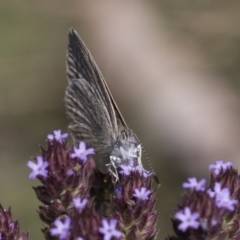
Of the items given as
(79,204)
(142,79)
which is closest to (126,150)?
(79,204)

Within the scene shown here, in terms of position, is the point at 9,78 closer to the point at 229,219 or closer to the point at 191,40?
the point at 191,40

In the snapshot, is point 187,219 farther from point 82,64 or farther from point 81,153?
point 82,64

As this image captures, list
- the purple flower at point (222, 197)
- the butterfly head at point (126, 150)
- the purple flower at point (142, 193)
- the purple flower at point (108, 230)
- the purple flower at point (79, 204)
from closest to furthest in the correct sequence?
the purple flower at point (108, 230)
the purple flower at point (79, 204)
the purple flower at point (222, 197)
the purple flower at point (142, 193)
the butterfly head at point (126, 150)

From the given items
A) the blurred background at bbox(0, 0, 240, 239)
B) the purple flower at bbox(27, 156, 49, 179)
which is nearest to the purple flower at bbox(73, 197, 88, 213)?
the purple flower at bbox(27, 156, 49, 179)

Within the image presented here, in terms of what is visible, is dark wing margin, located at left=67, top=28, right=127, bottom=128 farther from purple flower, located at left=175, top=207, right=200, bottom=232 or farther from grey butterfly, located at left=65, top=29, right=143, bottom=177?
purple flower, located at left=175, top=207, right=200, bottom=232

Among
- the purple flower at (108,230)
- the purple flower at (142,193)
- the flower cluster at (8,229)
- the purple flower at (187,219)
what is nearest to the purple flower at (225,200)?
the purple flower at (187,219)

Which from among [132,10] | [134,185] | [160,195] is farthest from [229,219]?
[132,10]

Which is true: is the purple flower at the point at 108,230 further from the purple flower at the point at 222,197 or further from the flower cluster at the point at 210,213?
the purple flower at the point at 222,197
